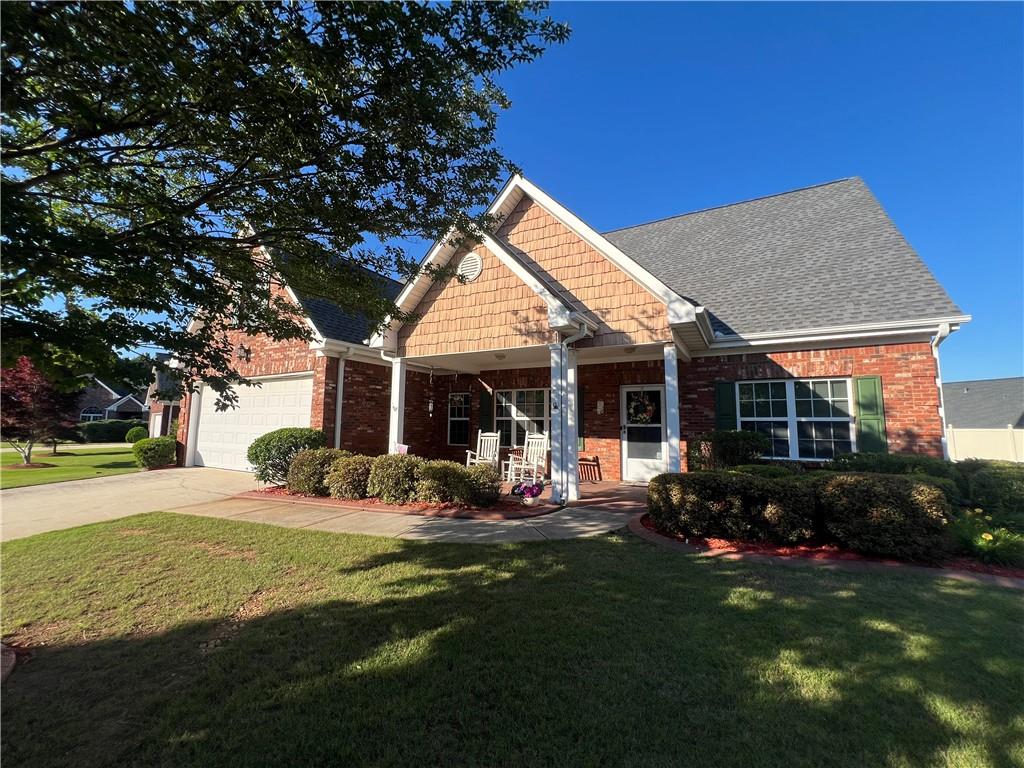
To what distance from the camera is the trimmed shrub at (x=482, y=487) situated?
809 centimetres

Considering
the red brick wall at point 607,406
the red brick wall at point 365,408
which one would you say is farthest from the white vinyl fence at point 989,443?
the red brick wall at point 365,408

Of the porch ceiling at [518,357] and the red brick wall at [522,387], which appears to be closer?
the porch ceiling at [518,357]

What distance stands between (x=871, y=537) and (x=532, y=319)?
6008 millimetres

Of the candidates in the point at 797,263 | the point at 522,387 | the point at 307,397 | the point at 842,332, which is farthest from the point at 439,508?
the point at 797,263

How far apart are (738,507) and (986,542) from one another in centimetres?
251

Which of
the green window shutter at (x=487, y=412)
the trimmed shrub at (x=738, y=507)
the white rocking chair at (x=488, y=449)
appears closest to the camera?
the trimmed shrub at (x=738, y=507)

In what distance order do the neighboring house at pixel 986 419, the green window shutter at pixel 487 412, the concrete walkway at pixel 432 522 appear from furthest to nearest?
1. the neighboring house at pixel 986 419
2. the green window shutter at pixel 487 412
3. the concrete walkway at pixel 432 522

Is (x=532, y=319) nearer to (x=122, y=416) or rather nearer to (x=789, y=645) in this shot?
(x=789, y=645)

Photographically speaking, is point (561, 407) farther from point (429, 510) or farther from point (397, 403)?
point (397, 403)

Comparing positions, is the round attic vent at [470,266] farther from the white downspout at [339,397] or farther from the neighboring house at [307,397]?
the white downspout at [339,397]

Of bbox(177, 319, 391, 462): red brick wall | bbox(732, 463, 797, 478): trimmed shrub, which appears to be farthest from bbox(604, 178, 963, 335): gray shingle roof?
bbox(177, 319, 391, 462): red brick wall

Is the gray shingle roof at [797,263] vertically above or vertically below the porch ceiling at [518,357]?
above

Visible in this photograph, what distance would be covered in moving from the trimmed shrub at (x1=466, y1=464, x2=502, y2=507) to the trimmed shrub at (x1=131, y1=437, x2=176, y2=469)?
1159 centimetres

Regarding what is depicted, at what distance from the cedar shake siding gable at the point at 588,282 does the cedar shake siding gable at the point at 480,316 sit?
2.26 feet
